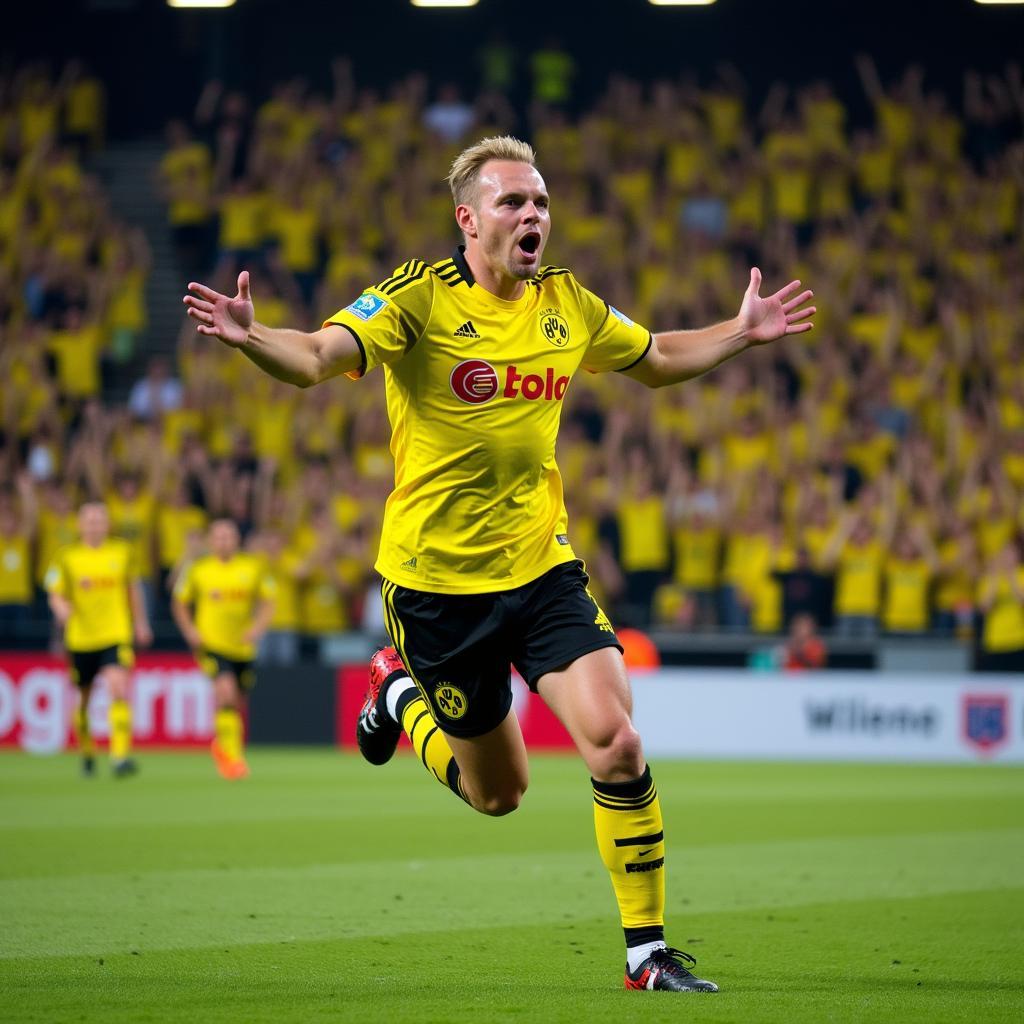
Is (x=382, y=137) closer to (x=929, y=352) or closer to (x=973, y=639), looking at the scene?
(x=929, y=352)

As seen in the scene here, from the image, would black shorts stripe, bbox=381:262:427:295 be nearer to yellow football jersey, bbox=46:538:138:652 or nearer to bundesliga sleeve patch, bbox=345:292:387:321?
bundesliga sleeve patch, bbox=345:292:387:321

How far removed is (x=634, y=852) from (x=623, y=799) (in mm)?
173

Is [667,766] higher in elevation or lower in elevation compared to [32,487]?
lower

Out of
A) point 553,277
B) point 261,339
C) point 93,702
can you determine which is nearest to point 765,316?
point 553,277

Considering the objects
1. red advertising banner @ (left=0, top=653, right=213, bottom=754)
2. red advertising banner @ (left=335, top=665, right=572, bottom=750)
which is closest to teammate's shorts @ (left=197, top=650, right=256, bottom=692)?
red advertising banner @ (left=335, top=665, right=572, bottom=750)

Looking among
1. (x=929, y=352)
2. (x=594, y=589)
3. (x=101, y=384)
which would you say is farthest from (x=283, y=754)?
(x=929, y=352)

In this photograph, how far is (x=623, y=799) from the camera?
6223mm

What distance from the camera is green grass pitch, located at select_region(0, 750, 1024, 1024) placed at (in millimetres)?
5918

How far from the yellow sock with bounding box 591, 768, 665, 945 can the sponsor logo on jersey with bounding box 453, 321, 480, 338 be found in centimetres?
149

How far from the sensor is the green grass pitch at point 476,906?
19.4ft

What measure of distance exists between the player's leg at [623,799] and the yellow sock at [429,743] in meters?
0.97

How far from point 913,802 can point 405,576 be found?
906cm

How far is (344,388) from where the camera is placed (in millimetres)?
23500

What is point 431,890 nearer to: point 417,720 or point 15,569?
point 417,720
